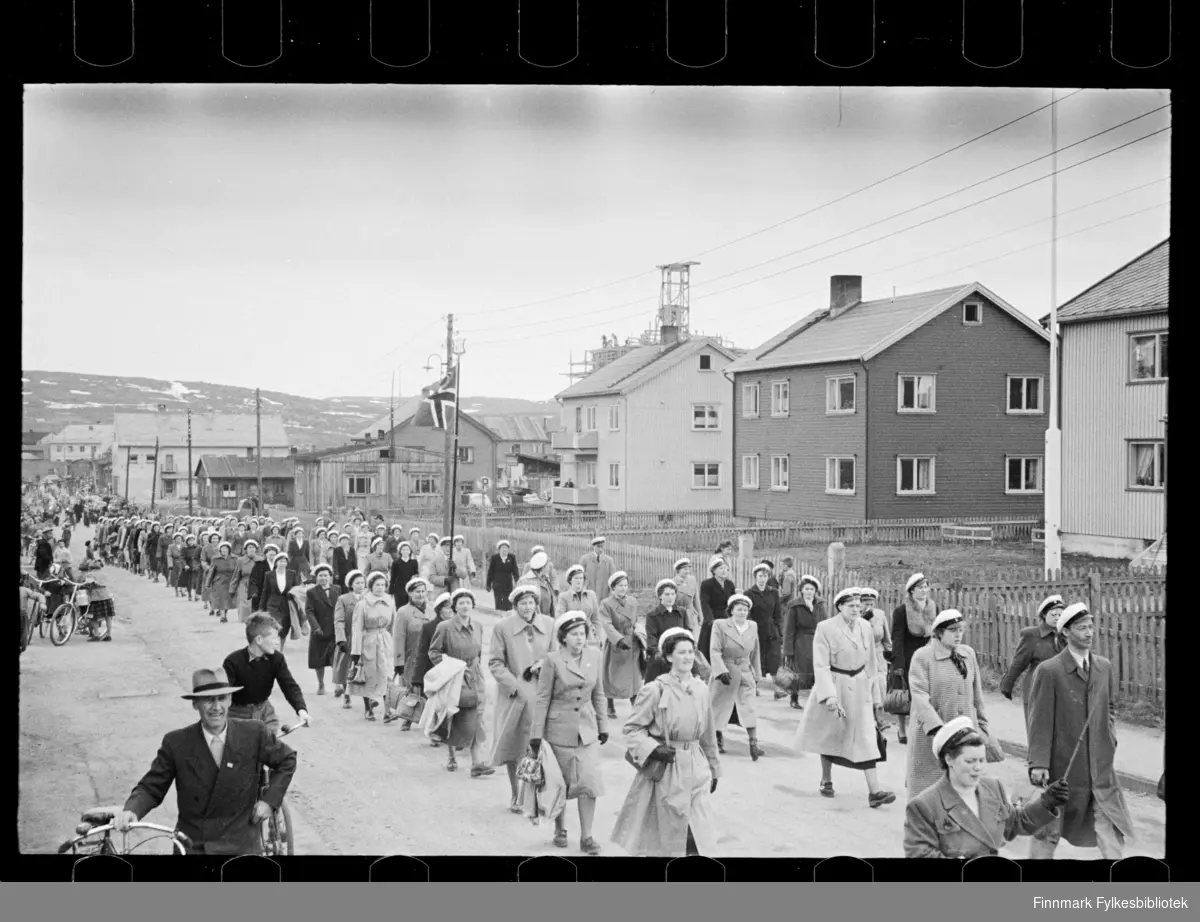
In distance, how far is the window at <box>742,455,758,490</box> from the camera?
30.7 ft

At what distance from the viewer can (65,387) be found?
23.1 feet

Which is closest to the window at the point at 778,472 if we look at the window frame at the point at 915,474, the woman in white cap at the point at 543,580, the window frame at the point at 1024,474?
the window frame at the point at 915,474

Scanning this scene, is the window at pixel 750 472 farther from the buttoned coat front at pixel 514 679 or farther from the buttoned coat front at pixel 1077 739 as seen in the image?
the buttoned coat front at pixel 1077 739

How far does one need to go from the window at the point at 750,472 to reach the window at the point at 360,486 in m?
3.12

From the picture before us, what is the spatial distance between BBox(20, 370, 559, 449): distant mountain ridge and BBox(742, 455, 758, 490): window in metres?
1.85

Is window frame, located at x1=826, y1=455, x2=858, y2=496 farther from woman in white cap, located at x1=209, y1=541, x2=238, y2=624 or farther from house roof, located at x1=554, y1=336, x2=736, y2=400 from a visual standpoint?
woman in white cap, located at x1=209, y1=541, x2=238, y2=624

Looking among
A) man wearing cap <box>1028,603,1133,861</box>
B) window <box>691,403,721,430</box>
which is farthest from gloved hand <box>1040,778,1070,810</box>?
window <box>691,403,721,430</box>

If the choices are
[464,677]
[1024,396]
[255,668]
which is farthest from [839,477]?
[255,668]

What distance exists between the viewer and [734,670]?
7789 mm

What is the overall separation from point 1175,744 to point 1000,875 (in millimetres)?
1507

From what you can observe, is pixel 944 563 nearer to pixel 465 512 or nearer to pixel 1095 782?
pixel 1095 782

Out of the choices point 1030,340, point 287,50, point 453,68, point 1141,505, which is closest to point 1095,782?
point 1141,505

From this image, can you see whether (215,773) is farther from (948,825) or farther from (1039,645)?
(1039,645)

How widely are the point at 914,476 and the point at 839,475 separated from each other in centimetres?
61
